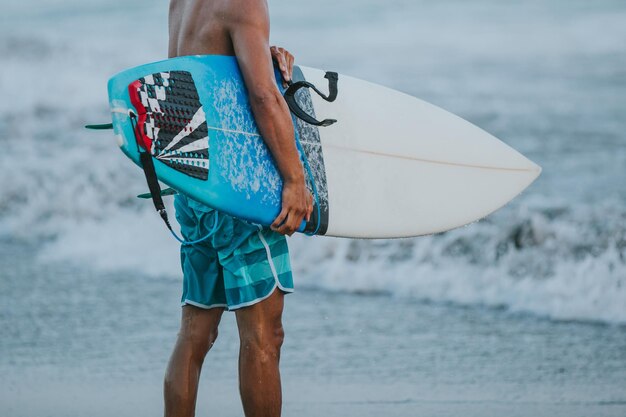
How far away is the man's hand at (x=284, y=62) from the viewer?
3.08 meters

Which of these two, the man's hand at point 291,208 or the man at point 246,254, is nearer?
the man at point 246,254

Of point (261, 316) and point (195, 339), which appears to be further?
point (195, 339)

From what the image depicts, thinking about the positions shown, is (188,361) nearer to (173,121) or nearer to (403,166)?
(173,121)

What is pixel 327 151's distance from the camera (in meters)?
3.34

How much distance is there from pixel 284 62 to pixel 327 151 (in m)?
0.36

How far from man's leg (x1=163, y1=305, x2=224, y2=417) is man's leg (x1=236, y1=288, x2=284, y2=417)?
0.17m

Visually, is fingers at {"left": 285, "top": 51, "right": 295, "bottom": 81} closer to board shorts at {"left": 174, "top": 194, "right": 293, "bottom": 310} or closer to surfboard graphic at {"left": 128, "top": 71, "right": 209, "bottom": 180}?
surfboard graphic at {"left": 128, "top": 71, "right": 209, "bottom": 180}

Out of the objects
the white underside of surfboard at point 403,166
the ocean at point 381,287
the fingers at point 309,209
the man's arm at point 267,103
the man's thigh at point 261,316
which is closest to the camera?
the man's arm at point 267,103

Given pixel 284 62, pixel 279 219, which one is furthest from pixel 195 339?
pixel 284 62

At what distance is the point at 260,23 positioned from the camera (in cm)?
279

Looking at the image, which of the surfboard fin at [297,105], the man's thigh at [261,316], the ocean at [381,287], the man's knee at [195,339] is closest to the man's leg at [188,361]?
the man's knee at [195,339]

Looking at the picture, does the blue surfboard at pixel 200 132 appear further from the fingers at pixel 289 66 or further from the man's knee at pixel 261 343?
the man's knee at pixel 261 343

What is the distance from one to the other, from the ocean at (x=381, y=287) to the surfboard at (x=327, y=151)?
27.5 inches

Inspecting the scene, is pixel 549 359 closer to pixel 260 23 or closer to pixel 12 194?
pixel 260 23
